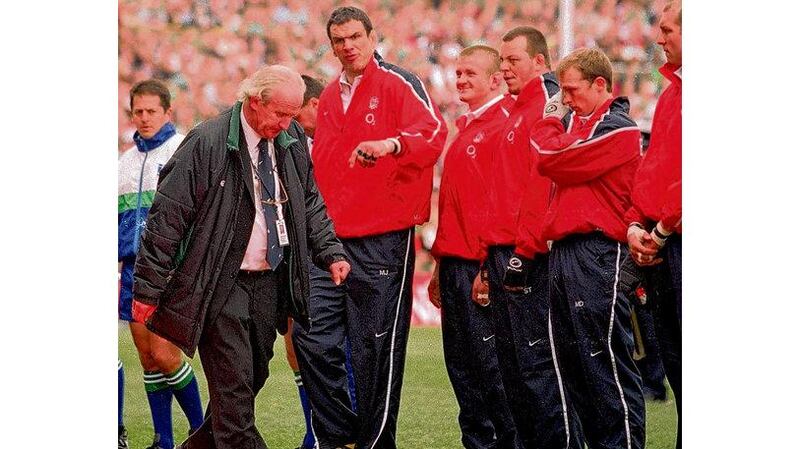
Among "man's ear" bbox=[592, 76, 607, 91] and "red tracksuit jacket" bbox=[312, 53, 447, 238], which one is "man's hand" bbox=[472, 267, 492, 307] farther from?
"man's ear" bbox=[592, 76, 607, 91]

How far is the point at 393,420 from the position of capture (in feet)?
14.3

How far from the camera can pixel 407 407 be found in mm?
4375

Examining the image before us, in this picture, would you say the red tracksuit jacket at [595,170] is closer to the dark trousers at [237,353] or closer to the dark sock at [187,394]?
the dark trousers at [237,353]

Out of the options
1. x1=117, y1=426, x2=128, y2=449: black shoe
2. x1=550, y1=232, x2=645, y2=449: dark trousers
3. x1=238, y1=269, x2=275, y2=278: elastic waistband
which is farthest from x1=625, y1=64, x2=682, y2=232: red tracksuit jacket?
x1=117, y1=426, x2=128, y2=449: black shoe

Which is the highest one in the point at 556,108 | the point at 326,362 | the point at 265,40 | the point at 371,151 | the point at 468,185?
the point at 265,40

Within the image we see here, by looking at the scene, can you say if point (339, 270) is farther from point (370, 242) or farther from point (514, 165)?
point (514, 165)

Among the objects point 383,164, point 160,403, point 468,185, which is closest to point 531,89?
point 468,185

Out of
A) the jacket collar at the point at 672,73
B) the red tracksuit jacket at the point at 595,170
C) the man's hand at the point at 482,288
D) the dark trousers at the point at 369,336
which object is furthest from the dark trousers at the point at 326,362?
the jacket collar at the point at 672,73

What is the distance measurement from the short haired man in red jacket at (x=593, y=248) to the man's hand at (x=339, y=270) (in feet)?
2.10

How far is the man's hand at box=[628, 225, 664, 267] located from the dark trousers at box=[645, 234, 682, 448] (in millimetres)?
66

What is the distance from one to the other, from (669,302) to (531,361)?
1.69 ft

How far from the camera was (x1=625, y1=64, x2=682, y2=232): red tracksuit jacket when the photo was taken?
388 cm

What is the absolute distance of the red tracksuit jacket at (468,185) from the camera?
14.2ft
